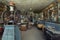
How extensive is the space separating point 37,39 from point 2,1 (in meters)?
4.13

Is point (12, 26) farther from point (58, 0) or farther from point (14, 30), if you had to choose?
point (58, 0)

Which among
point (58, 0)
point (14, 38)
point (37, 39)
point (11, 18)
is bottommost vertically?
point (37, 39)

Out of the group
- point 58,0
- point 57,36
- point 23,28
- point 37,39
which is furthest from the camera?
point 23,28

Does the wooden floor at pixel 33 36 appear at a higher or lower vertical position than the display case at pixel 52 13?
lower

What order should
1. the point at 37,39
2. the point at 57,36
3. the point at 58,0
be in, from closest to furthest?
1. the point at 57,36
2. the point at 58,0
3. the point at 37,39

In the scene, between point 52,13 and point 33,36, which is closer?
point 52,13

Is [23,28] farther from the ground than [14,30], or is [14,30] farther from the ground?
[14,30]

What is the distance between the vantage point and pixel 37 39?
7402 mm

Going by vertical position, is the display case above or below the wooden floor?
above

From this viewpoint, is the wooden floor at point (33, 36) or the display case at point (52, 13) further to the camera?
the wooden floor at point (33, 36)

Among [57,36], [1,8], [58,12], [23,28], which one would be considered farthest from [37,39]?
[23,28]

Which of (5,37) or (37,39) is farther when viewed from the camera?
(37,39)

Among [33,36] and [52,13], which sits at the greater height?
[52,13]

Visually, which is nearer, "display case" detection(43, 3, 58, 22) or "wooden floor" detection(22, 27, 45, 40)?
"display case" detection(43, 3, 58, 22)
